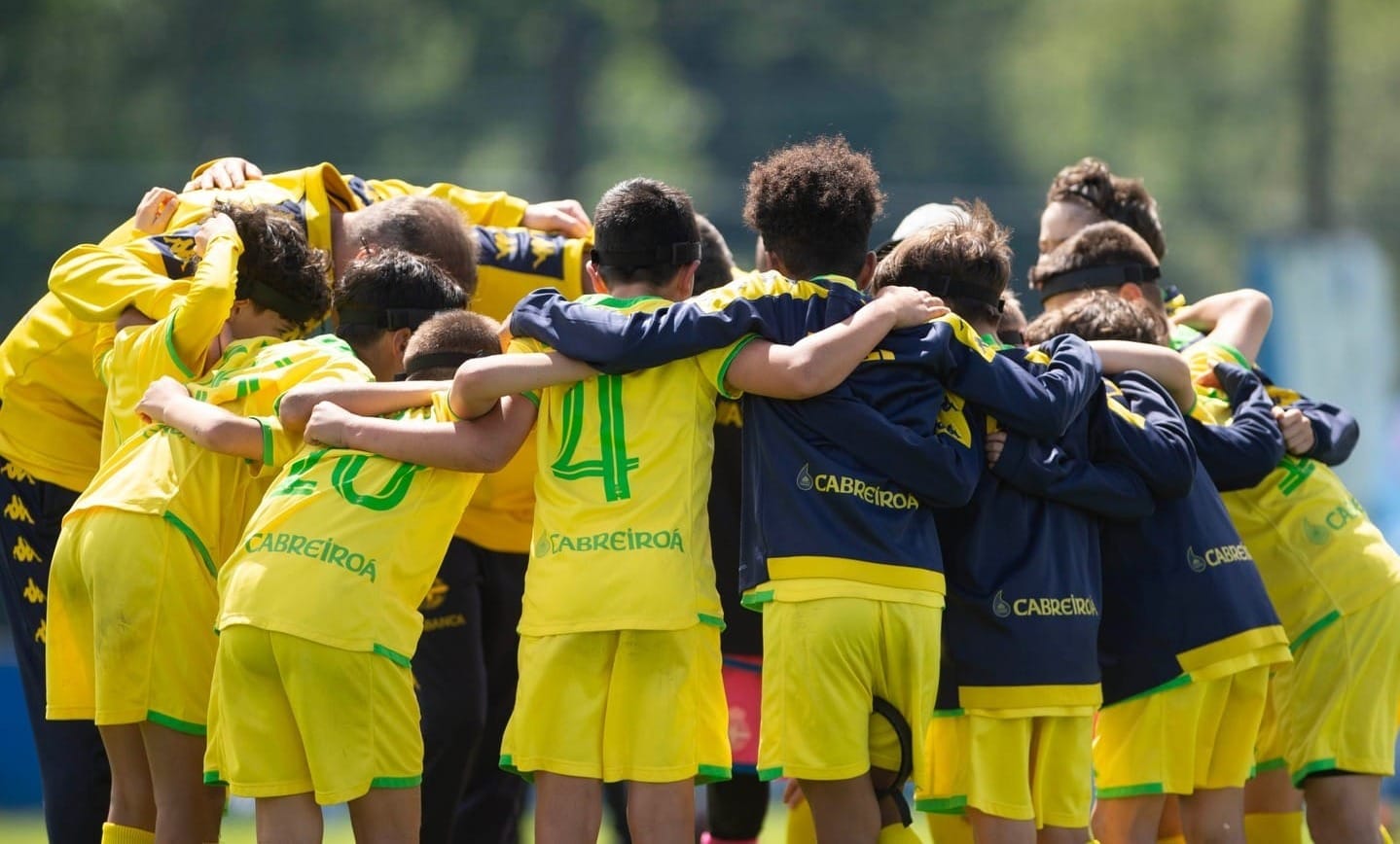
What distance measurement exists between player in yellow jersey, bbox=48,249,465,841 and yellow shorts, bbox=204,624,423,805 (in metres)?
0.27

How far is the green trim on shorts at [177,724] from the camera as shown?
14.7ft

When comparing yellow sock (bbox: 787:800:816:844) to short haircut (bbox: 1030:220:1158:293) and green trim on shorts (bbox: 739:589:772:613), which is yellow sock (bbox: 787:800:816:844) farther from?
short haircut (bbox: 1030:220:1158:293)

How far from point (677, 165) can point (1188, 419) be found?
55.8 ft

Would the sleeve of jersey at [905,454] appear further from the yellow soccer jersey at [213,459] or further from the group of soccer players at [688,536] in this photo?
the yellow soccer jersey at [213,459]

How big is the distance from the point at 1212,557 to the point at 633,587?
5.44ft

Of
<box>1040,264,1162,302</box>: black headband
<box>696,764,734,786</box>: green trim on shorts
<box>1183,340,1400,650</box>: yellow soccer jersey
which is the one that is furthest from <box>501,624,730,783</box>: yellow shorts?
<box>1040,264,1162,302</box>: black headband

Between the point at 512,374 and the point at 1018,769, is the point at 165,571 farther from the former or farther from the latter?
the point at 1018,769

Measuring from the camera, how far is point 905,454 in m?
4.18

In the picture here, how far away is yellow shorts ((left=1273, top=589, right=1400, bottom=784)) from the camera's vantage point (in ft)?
16.3

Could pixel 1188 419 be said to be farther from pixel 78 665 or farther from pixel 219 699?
pixel 78 665

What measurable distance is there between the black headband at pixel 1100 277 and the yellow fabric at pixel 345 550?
6.76 ft

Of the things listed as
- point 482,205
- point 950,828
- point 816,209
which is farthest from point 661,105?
point 950,828

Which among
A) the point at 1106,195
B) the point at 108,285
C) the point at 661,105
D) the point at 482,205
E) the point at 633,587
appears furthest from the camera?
the point at 661,105

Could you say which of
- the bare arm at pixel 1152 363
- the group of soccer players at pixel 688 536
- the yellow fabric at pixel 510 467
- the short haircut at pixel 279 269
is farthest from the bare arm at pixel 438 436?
the bare arm at pixel 1152 363
